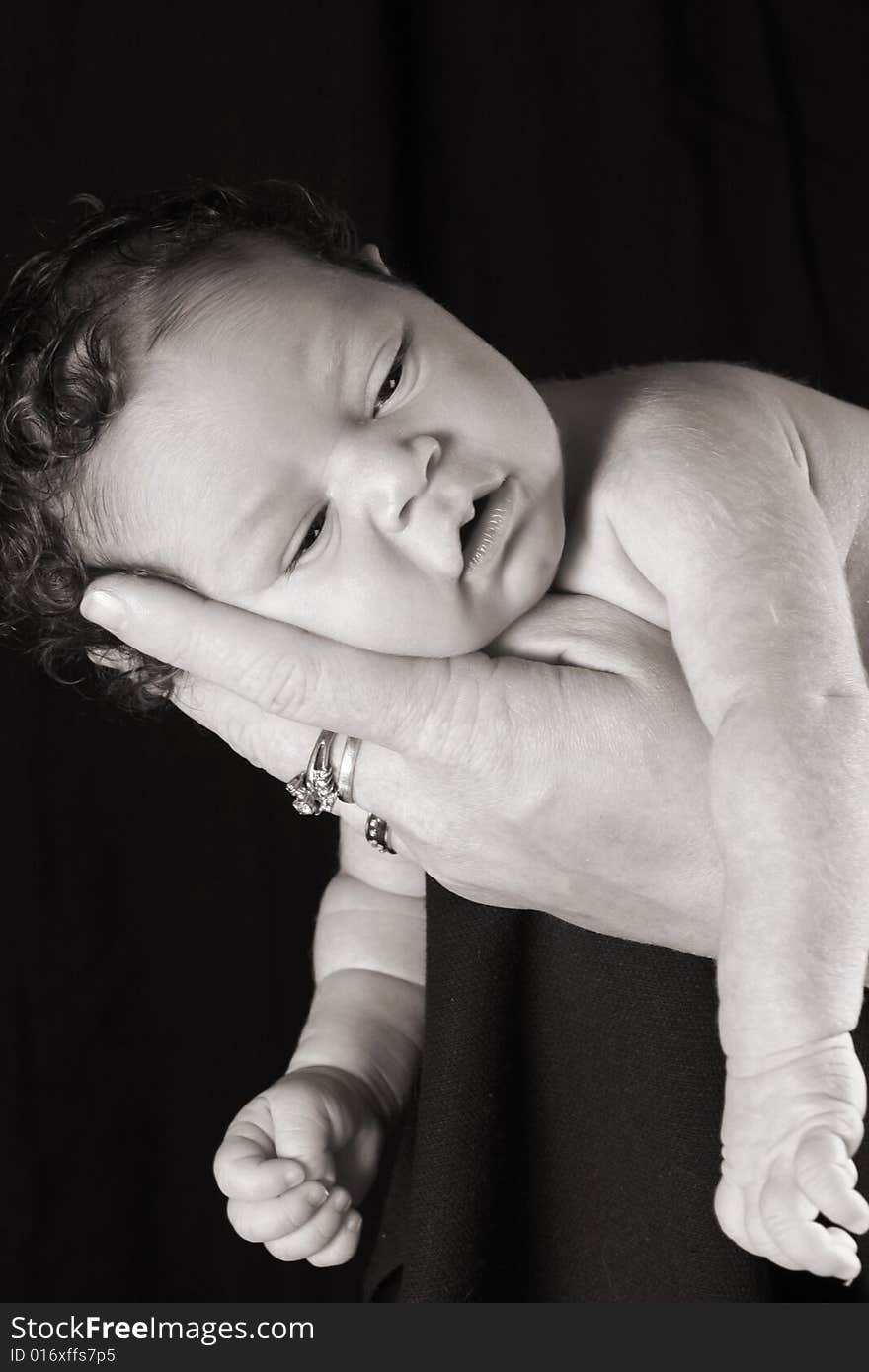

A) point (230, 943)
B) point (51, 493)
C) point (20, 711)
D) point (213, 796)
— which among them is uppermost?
point (51, 493)

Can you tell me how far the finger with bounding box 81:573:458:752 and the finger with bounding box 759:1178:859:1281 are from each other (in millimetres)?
339

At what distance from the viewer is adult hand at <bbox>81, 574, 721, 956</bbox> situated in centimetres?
89

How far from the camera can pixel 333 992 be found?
1203mm

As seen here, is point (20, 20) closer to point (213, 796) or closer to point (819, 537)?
point (213, 796)

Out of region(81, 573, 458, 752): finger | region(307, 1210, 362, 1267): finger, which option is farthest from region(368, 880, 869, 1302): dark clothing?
region(81, 573, 458, 752): finger

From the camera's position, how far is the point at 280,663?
2.90 feet

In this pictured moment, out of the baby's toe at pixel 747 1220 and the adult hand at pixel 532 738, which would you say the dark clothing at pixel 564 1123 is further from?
the baby's toe at pixel 747 1220

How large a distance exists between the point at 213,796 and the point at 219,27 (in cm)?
82

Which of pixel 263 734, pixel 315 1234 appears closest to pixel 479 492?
pixel 263 734

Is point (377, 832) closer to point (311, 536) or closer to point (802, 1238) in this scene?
point (311, 536)

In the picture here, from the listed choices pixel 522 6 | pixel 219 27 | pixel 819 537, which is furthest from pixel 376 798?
pixel 522 6

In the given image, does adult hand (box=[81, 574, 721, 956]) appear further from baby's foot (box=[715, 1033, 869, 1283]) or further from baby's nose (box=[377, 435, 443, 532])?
baby's foot (box=[715, 1033, 869, 1283])

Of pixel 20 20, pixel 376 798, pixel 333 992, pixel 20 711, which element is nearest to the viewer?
pixel 376 798

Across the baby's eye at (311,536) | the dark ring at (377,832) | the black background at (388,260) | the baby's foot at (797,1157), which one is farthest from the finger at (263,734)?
the black background at (388,260)
